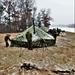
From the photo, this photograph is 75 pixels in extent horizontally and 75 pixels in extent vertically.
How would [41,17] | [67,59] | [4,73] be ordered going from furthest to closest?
[41,17]
[67,59]
[4,73]

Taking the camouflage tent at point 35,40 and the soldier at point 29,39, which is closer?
the soldier at point 29,39

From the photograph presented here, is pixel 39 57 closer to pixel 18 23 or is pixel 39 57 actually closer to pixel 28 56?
pixel 28 56

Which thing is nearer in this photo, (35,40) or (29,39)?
(29,39)

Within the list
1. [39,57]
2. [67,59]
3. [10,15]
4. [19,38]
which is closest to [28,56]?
[39,57]

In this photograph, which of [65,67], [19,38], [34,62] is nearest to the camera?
[65,67]

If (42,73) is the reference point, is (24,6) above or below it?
above

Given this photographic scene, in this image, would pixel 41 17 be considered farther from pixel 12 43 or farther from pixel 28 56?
Result: pixel 28 56

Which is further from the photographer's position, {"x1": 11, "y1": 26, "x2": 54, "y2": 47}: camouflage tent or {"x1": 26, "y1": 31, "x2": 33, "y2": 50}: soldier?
{"x1": 11, "y1": 26, "x2": 54, "y2": 47}: camouflage tent

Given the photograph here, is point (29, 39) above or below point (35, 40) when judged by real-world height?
above

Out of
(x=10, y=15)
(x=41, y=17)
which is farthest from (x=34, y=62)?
(x=41, y=17)

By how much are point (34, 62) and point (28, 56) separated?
6.15ft

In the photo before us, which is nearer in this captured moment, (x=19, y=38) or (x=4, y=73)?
(x=4, y=73)

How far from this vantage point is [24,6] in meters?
61.2

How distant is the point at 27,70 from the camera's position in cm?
1173
